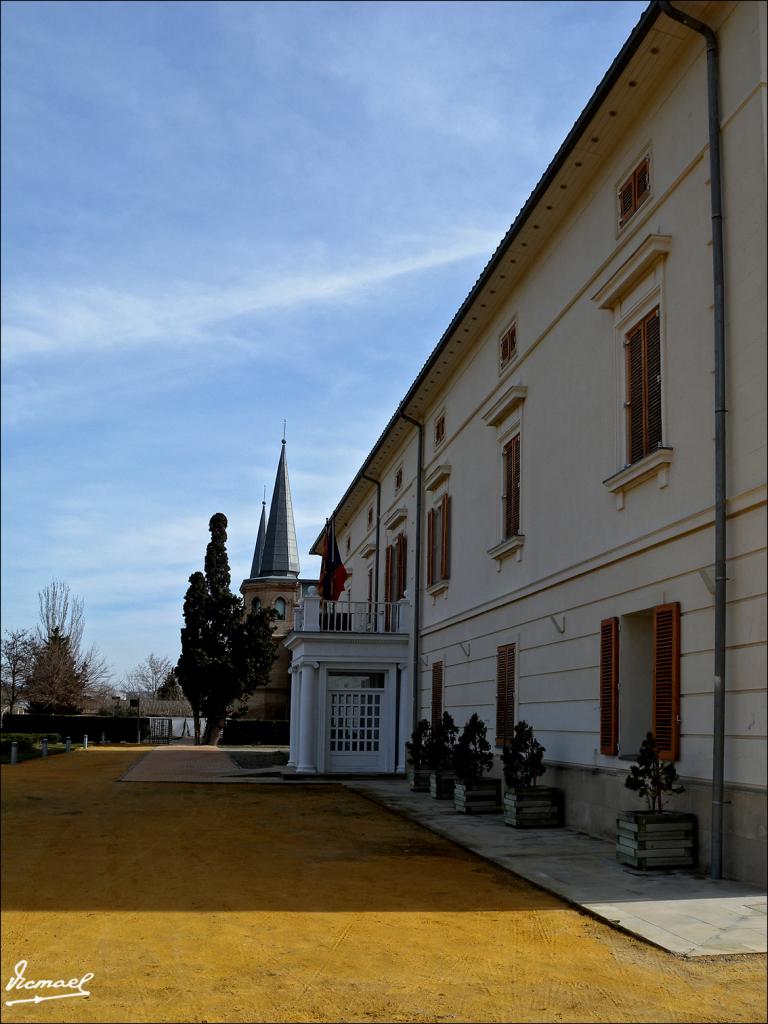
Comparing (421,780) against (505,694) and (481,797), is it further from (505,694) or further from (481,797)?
(481,797)

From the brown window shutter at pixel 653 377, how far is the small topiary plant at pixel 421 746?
10.0 m

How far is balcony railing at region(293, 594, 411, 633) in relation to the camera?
24.0m

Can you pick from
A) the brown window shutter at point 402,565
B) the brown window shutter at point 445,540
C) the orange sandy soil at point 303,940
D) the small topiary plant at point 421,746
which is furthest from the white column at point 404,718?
the orange sandy soil at point 303,940

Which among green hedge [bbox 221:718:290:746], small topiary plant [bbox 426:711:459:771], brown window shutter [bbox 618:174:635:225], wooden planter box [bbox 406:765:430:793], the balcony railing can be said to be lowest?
green hedge [bbox 221:718:290:746]

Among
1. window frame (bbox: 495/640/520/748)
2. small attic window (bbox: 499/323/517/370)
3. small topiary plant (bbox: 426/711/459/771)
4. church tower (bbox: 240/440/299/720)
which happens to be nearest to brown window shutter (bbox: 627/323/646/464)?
small attic window (bbox: 499/323/517/370)

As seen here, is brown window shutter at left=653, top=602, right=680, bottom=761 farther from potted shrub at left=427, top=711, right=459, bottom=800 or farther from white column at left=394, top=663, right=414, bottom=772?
white column at left=394, top=663, right=414, bottom=772

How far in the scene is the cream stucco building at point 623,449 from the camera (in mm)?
9172

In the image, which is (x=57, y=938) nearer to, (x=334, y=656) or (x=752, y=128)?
(x=752, y=128)

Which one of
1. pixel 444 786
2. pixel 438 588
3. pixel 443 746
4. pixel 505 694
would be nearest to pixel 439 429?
pixel 438 588

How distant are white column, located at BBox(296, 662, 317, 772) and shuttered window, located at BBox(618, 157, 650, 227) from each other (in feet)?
46.3

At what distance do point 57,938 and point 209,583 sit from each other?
131ft

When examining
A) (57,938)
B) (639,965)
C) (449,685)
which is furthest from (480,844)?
(449,685)

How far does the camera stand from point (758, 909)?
7.65 m

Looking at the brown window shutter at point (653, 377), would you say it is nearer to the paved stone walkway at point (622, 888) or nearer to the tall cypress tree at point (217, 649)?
the paved stone walkway at point (622, 888)
